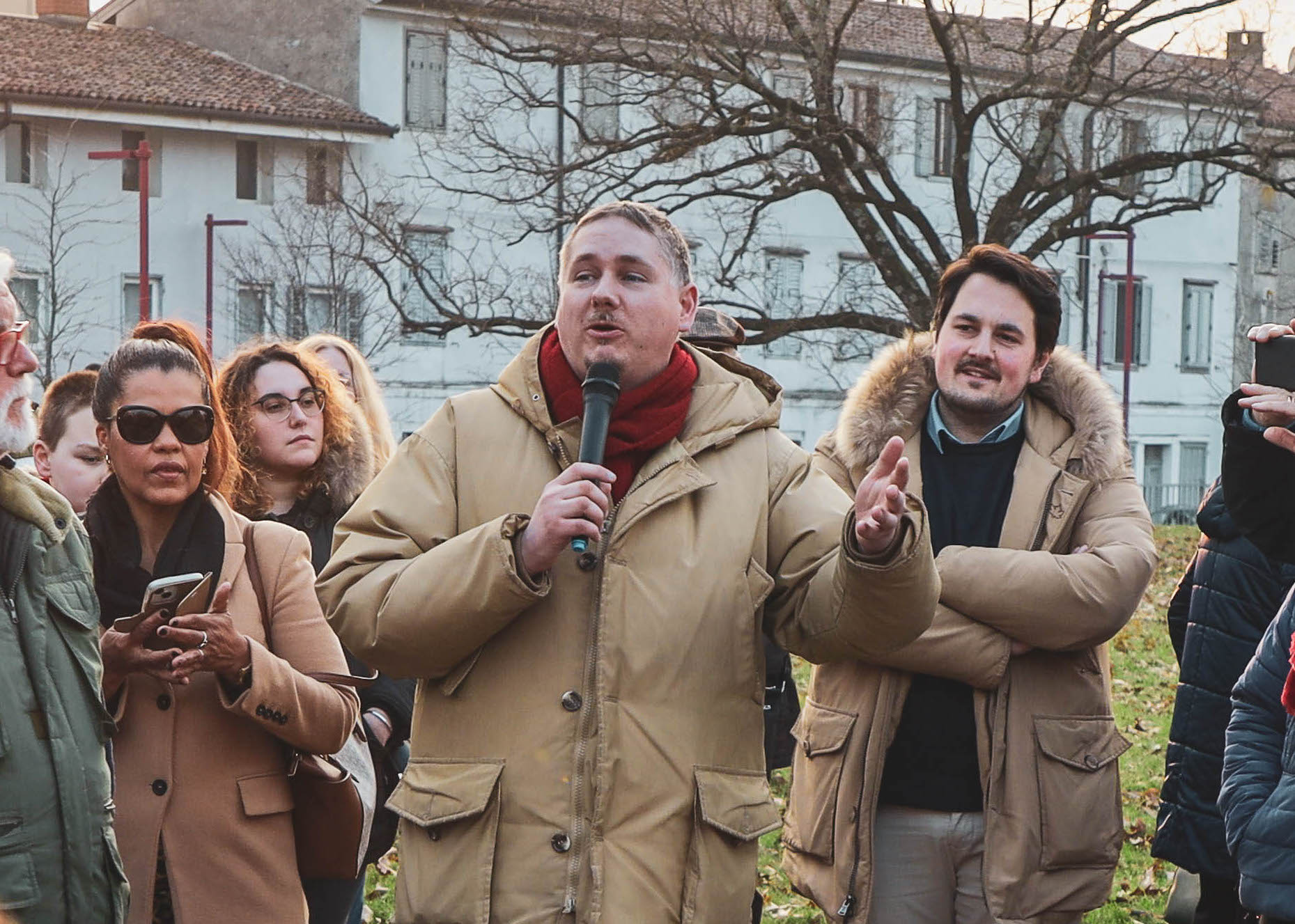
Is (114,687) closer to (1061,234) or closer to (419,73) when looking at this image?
(1061,234)

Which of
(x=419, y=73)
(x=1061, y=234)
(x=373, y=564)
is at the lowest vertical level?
(x=373, y=564)

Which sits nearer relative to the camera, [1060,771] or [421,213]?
[1060,771]

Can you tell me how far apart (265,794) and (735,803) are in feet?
4.31

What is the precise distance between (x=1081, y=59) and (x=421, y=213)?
833 inches

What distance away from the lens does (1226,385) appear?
53.4 metres

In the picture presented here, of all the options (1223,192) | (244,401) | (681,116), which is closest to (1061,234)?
(681,116)

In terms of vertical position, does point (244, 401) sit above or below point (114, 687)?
above

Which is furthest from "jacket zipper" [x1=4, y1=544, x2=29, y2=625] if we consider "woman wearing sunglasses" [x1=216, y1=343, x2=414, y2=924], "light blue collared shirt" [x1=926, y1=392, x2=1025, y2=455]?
"light blue collared shirt" [x1=926, y1=392, x2=1025, y2=455]

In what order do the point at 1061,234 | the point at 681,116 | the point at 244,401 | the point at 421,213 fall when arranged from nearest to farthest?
the point at 244,401
the point at 1061,234
the point at 681,116
the point at 421,213

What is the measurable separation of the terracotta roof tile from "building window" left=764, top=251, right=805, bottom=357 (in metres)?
9.93

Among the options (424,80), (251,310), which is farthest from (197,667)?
(424,80)

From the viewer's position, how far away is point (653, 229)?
3.94 metres

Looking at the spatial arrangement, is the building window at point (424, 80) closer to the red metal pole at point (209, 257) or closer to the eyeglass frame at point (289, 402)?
the red metal pole at point (209, 257)

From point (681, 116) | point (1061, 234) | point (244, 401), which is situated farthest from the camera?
point (681, 116)
